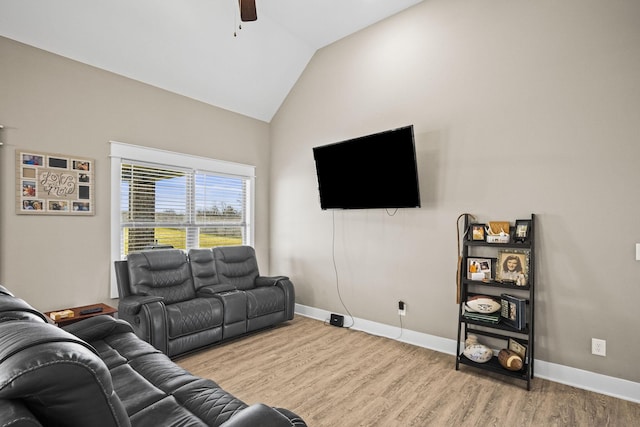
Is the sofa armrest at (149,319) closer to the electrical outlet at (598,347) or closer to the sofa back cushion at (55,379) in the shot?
the sofa back cushion at (55,379)

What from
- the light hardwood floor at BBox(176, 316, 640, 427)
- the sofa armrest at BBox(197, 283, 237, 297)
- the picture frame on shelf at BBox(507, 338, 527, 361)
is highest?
the sofa armrest at BBox(197, 283, 237, 297)

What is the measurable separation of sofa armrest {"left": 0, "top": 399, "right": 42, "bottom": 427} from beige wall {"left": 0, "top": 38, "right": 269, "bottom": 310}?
126 inches

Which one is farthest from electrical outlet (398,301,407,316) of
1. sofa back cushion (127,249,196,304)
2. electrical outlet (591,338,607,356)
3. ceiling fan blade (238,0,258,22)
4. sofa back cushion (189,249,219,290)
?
ceiling fan blade (238,0,258,22)

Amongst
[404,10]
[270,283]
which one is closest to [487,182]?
[404,10]

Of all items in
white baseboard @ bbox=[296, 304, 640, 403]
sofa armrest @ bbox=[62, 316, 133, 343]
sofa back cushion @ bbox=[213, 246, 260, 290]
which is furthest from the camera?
sofa back cushion @ bbox=[213, 246, 260, 290]

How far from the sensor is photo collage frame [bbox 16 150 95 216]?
319 centimetres

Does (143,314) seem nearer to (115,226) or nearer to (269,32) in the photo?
(115,226)

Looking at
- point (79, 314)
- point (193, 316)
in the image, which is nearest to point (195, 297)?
point (193, 316)

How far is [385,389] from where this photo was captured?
271 centimetres

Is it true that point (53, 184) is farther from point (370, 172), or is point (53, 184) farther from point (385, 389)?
point (385, 389)

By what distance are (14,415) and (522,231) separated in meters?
3.24

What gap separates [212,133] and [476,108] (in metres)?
3.33

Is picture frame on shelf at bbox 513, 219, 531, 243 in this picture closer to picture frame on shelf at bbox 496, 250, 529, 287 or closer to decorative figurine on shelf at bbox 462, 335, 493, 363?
picture frame on shelf at bbox 496, 250, 529, 287

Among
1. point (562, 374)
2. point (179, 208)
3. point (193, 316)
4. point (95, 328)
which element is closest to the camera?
point (95, 328)
